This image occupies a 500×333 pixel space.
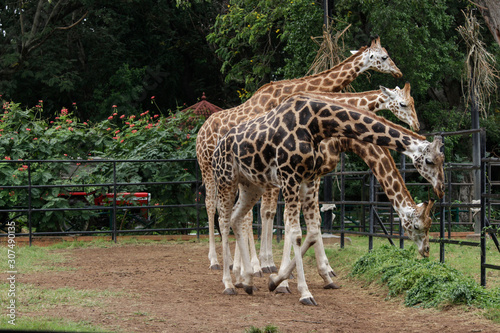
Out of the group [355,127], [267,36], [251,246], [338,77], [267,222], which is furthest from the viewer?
[267,36]

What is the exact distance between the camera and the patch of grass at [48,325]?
15.6 ft

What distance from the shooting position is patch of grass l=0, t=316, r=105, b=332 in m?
4.77

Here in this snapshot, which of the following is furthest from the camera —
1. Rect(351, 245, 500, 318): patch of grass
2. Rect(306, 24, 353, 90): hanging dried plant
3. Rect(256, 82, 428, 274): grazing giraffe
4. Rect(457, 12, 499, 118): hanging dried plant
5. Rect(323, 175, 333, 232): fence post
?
Rect(306, 24, 353, 90): hanging dried plant

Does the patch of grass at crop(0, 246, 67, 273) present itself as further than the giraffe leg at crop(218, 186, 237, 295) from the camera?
Yes

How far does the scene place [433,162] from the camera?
18.7 feet

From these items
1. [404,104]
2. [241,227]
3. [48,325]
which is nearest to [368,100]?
[404,104]

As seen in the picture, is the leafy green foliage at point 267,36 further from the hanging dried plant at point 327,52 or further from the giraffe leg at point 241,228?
the giraffe leg at point 241,228

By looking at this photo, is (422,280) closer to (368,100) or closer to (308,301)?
(308,301)

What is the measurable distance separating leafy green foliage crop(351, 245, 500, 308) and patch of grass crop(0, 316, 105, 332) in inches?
130

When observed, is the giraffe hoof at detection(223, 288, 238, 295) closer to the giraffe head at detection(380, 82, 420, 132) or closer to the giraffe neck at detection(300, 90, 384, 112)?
the giraffe neck at detection(300, 90, 384, 112)

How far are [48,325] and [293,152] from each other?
118 inches

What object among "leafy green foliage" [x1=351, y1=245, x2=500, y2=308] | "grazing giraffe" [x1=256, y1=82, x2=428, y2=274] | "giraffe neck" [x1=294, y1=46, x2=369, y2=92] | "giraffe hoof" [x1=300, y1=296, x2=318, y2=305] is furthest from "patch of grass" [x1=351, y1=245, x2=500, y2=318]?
"giraffe neck" [x1=294, y1=46, x2=369, y2=92]

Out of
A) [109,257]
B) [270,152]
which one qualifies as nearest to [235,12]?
[109,257]

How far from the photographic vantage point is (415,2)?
14109 mm
